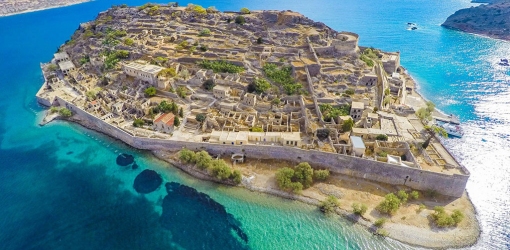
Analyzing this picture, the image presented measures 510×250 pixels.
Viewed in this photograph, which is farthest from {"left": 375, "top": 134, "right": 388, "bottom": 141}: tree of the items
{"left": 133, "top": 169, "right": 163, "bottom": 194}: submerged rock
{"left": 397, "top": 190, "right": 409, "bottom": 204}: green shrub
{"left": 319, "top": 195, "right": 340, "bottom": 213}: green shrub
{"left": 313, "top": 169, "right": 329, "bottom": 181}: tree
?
{"left": 133, "top": 169, "right": 163, "bottom": 194}: submerged rock

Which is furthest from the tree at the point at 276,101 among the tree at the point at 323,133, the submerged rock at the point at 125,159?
the submerged rock at the point at 125,159

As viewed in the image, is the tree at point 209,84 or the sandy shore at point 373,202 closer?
the sandy shore at point 373,202

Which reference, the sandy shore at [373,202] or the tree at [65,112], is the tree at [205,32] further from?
the sandy shore at [373,202]

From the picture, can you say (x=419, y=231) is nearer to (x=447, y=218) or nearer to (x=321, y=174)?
(x=447, y=218)

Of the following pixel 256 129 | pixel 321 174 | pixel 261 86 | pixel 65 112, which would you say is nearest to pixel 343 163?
pixel 321 174

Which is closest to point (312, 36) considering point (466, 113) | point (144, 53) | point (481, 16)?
point (466, 113)

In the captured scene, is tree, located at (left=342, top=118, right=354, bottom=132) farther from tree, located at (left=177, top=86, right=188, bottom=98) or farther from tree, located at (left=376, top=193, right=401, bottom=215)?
tree, located at (left=177, top=86, right=188, bottom=98)
